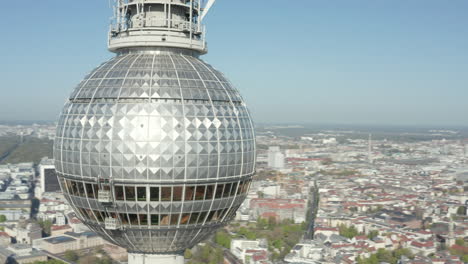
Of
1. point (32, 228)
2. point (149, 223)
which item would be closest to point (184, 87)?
point (149, 223)

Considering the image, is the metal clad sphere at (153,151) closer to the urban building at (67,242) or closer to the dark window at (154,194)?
the dark window at (154,194)

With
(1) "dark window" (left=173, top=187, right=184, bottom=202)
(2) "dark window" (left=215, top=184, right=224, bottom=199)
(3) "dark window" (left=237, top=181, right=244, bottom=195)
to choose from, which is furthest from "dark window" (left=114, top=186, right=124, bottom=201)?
(3) "dark window" (left=237, top=181, right=244, bottom=195)

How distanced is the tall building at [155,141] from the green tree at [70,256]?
54784 millimetres

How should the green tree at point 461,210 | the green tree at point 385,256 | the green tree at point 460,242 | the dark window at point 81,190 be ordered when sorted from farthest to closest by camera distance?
the green tree at point 461,210, the green tree at point 460,242, the green tree at point 385,256, the dark window at point 81,190

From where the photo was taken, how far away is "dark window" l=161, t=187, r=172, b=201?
60.9 ft

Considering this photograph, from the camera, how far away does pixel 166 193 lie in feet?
61.2

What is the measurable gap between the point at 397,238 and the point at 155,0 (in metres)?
64.6

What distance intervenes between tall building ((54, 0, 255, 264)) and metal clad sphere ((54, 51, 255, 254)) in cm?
3

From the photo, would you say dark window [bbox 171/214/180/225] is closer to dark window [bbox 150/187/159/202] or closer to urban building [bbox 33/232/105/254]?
dark window [bbox 150/187/159/202]

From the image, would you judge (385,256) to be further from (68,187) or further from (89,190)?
(89,190)

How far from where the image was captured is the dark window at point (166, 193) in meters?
18.6

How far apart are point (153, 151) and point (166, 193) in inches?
54.1

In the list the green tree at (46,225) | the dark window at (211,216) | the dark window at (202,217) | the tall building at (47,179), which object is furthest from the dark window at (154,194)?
the tall building at (47,179)

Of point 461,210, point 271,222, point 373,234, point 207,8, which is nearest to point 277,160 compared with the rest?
point 461,210
